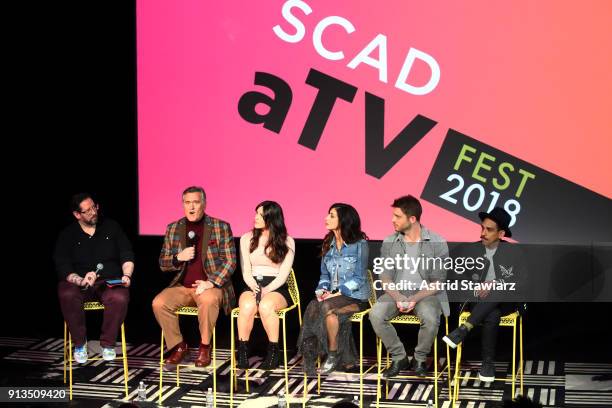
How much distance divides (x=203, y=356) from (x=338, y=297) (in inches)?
34.9

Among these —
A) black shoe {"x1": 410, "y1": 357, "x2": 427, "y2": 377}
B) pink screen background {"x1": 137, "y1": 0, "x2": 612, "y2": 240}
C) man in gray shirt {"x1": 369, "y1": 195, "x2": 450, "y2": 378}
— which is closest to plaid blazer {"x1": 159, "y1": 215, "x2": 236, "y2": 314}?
pink screen background {"x1": 137, "y1": 0, "x2": 612, "y2": 240}

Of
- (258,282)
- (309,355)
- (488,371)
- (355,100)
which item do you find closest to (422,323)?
(488,371)

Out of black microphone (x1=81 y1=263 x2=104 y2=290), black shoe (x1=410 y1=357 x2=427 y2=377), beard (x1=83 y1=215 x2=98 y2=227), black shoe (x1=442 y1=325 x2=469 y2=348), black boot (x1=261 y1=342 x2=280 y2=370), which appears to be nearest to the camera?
black shoe (x1=442 y1=325 x2=469 y2=348)

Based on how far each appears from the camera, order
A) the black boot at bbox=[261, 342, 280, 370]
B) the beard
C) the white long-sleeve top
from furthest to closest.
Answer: the beard, the white long-sleeve top, the black boot at bbox=[261, 342, 280, 370]

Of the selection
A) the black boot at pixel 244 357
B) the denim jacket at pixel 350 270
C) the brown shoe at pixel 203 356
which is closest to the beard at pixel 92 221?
the brown shoe at pixel 203 356

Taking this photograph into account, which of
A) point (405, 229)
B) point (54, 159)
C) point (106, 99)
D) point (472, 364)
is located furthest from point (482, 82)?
point (54, 159)

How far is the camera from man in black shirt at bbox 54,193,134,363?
5.95 metres

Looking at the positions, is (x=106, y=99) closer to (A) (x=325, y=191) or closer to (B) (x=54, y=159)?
(B) (x=54, y=159)

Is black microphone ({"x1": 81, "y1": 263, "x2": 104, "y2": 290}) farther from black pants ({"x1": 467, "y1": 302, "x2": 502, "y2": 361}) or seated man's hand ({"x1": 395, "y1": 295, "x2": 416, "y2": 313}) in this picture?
black pants ({"x1": 467, "y1": 302, "x2": 502, "y2": 361})

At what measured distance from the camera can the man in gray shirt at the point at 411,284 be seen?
18.5ft

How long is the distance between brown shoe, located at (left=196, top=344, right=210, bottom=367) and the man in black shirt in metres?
0.55

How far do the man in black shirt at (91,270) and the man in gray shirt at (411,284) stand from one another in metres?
1.60

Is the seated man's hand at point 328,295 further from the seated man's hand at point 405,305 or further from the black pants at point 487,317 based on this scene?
the black pants at point 487,317

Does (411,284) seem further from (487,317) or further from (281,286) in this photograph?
(281,286)
